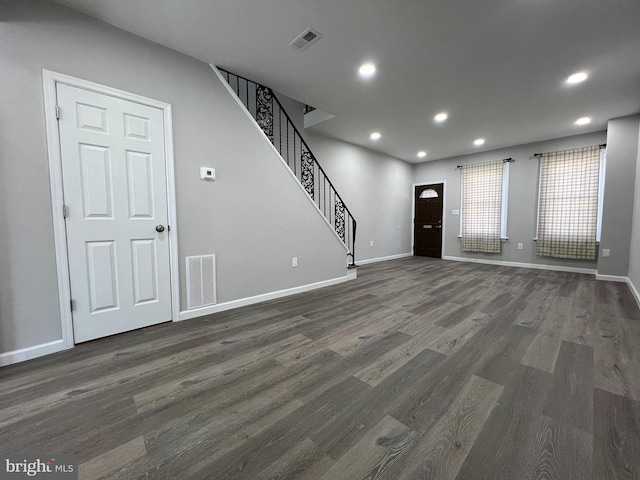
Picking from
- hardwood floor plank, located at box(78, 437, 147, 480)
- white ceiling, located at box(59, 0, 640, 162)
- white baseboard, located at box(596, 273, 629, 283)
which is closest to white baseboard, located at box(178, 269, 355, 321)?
hardwood floor plank, located at box(78, 437, 147, 480)

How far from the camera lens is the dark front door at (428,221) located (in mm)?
7164

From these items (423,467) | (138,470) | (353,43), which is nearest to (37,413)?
(138,470)

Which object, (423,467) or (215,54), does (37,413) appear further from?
(215,54)

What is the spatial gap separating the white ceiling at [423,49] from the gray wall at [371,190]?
1.43 metres

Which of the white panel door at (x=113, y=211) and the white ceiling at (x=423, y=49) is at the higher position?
the white ceiling at (x=423, y=49)

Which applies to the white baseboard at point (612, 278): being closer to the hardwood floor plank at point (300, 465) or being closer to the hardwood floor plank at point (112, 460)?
the hardwood floor plank at point (300, 465)

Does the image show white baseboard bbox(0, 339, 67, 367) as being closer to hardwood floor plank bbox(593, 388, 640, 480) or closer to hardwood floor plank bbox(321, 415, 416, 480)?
hardwood floor plank bbox(321, 415, 416, 480)

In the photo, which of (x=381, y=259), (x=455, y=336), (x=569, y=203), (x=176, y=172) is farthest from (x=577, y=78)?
(x=176, y=172)

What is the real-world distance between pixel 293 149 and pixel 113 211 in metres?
3.21

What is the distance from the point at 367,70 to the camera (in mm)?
2924

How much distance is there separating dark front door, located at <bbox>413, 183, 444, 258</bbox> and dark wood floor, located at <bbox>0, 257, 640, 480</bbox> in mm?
4615

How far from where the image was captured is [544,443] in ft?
3.87

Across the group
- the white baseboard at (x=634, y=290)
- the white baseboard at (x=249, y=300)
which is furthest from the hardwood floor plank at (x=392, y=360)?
the white baseboard at (x=634, y=290)

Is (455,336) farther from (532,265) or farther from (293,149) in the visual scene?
(532,265)
